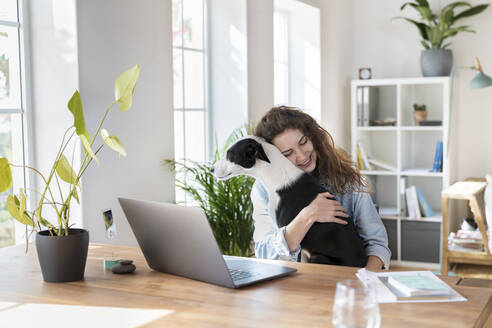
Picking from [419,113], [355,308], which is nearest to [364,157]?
[419,113]

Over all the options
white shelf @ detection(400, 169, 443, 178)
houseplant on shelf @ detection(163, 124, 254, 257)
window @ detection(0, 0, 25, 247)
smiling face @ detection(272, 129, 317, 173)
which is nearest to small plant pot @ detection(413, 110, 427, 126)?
white shelf @ detection(400, 169, 443, 178)

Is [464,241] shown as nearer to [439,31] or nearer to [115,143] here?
[439,31]

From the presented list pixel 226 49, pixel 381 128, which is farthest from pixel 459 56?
pixel 226 49

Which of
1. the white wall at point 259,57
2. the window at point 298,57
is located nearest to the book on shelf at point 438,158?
the window at point 298,57

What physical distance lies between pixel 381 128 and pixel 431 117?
0.49 m

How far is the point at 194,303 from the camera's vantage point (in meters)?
1.42

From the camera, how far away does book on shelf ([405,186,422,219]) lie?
15.9 feet

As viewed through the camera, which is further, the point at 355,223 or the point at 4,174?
the point at 355,223

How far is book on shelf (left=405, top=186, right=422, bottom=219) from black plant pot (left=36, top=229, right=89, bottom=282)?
3703 mm

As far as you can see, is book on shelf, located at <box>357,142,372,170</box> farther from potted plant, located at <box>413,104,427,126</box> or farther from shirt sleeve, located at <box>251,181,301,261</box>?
shirt sleeve, located at <box>251,181,301,261</box>

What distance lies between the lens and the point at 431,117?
16.7 ft

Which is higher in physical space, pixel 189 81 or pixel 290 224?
pixel 189 81

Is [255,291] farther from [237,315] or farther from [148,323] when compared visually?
[148,323]

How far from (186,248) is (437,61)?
377cm
